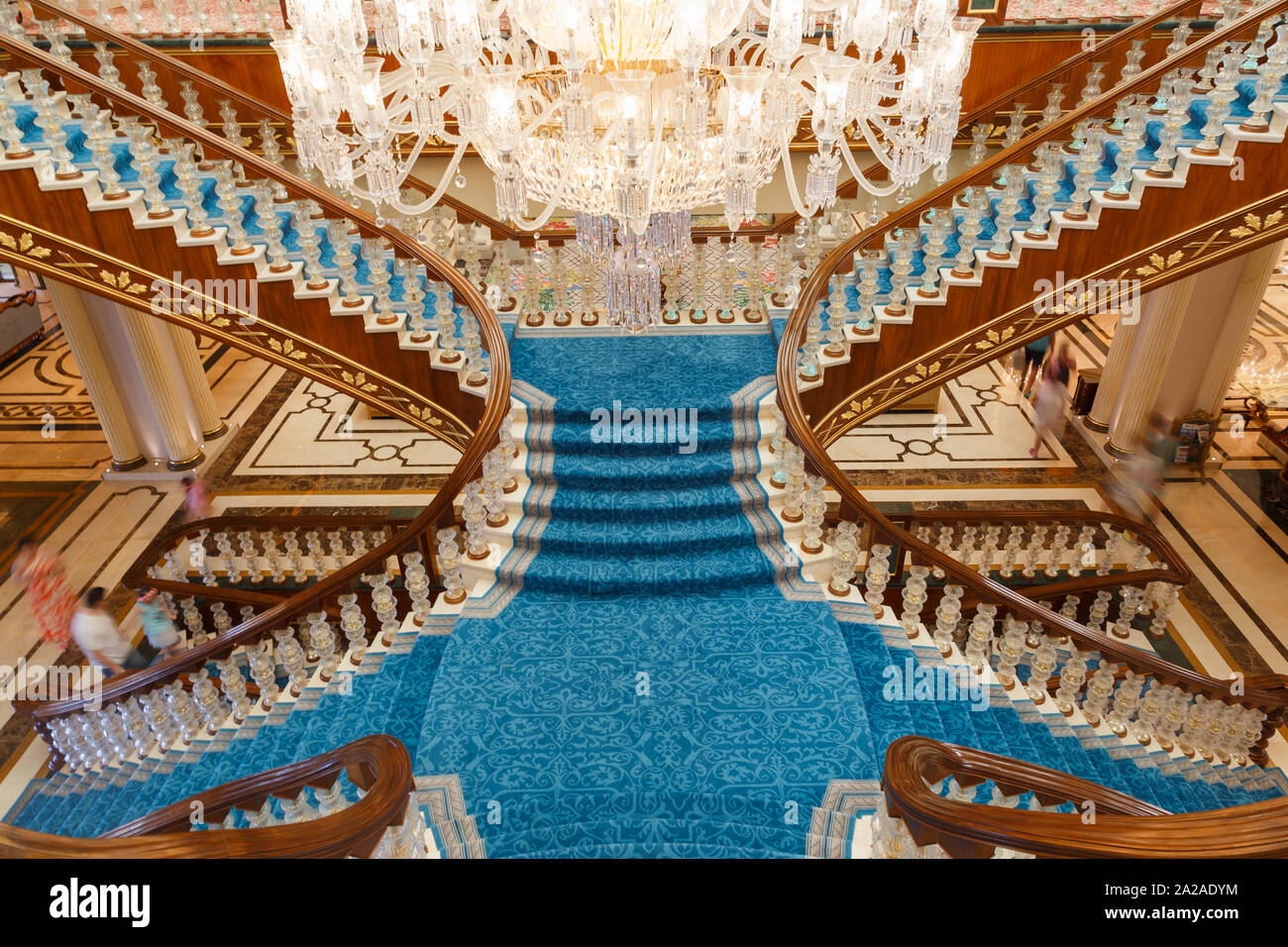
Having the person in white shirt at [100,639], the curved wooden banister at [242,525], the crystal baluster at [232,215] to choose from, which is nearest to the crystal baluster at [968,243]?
the crystal baluster at [232,215]

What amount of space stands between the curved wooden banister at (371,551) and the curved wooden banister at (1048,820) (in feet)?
9.84

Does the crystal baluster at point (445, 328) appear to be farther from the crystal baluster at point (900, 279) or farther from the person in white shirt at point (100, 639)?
the crystal baluster at point (900, 279)

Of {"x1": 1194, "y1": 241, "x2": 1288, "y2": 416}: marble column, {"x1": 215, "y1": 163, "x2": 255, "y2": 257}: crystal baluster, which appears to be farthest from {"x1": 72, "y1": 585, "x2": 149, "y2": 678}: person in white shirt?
{"x1": 1194, "y1": 241, "x2": 1288, "y2": 416}: marble column

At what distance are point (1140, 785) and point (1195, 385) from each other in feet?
19.8

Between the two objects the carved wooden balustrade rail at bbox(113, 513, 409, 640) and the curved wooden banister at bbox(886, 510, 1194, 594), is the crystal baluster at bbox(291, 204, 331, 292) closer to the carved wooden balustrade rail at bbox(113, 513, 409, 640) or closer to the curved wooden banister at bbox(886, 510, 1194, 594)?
the carved wooden balustrade rail at bbox(113, 513, 409, 640)

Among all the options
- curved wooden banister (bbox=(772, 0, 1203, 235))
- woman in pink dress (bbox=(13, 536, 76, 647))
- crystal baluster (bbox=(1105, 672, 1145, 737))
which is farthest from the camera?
woman in pink dress (bbox=(13, 536, 76, 647))

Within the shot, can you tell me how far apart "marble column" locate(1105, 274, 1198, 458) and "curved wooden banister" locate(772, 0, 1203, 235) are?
2.42 meters

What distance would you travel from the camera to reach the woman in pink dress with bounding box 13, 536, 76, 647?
22.0 ft

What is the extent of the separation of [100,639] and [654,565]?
402cm

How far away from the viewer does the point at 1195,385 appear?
8695 millimetres

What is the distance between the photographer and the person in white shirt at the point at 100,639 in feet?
18.7

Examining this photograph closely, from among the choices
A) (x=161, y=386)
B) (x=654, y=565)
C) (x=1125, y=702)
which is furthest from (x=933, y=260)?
(x=161, y=386)

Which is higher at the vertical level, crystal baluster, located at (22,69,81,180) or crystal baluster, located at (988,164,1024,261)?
crystal baluster, located at (22,69,81,180)

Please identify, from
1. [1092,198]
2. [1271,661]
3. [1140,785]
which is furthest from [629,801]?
[1271,661]
